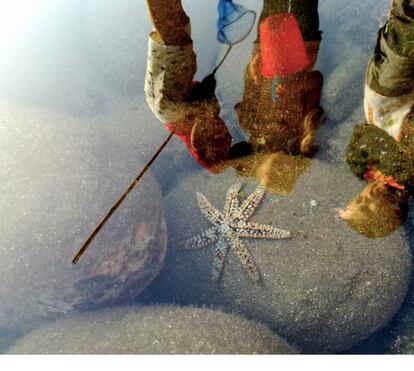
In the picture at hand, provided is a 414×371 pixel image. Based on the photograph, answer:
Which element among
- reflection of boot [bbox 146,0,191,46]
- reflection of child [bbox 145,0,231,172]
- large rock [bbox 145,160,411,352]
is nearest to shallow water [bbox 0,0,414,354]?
large rock [bbox 145,160,411,352]

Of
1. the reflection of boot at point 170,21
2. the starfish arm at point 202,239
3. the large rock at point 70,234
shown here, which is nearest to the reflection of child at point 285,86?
the starfish arm at point 202,239

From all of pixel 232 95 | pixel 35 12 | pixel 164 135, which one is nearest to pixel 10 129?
pixel 164 135

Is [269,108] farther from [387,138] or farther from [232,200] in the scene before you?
[387,138]

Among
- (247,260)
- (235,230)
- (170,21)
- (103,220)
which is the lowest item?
(247,260)

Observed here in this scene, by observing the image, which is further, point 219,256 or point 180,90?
point 219,256

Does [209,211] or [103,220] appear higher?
[103,220]

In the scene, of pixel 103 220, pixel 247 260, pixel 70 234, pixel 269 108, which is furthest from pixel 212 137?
pixel 70 234

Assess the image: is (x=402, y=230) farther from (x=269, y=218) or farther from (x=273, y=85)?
(x=273, y=85)

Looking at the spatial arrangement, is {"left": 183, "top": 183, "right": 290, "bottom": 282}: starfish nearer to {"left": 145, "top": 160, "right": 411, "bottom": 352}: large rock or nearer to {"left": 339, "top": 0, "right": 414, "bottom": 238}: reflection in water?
{"left": 145, "top": 160, "right": 411, "bottom": 352}: large rock

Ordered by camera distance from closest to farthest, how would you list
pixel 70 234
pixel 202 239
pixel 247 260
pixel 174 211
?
pixel 247 260 → pixel 202 239 → pixel 70 234 → pixel 174 211
